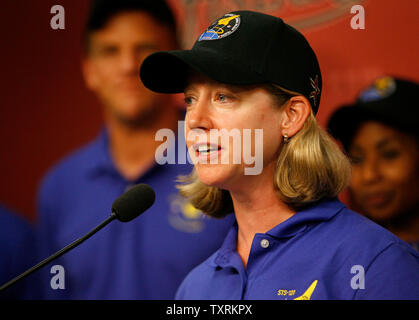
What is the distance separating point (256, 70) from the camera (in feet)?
4.12

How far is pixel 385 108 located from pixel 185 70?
95 centimetres

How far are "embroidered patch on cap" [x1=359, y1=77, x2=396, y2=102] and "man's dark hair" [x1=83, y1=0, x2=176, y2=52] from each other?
79cm

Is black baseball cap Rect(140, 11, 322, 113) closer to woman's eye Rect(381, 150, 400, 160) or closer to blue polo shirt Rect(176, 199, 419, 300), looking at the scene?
blue polo shirt Rect(176, 199, 419, 300)

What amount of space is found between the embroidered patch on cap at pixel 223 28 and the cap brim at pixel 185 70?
0.06m

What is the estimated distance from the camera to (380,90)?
6.72 ft

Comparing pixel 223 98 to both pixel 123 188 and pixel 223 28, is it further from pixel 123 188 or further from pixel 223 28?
pixel 123 188

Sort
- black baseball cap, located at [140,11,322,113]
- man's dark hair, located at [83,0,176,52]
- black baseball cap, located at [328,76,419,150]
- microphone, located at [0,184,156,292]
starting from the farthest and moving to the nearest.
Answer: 1. man's dark hair, located at [83,0,176,52]
2. black baseball cap, located at [328,76,419,150]
3. black baseball cap, located at [140,11,322,113]
4. microphone, located at [0,184,156,292]

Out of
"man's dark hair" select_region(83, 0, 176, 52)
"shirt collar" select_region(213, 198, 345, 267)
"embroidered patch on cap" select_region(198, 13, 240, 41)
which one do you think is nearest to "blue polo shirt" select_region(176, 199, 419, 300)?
"shirt collar" select_region(213, 198, 345, 267)

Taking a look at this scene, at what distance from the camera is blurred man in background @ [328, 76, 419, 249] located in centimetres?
201

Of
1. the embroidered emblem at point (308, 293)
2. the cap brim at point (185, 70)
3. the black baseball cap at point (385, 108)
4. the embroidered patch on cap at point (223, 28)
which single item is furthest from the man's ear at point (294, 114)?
the black baseball cap at point (385, 108)

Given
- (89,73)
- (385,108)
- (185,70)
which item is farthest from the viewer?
(89,73)

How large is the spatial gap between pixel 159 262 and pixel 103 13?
994mm

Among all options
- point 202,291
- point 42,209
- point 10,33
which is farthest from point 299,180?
point 10,33

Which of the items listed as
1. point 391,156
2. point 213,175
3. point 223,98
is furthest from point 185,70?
point 391,156
